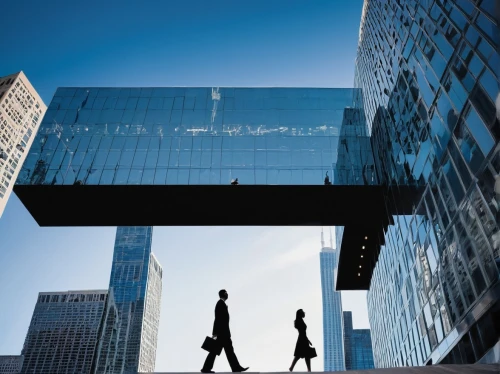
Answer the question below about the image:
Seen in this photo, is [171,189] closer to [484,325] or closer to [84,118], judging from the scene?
[84,118]

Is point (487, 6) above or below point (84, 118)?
below

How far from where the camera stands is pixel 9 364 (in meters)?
177

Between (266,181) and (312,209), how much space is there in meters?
3.77

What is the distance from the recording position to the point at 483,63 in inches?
460

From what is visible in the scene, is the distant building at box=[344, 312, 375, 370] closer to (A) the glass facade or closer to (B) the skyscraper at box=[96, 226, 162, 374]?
(B) the skyscraper at box=[96, 226, 162, 374]

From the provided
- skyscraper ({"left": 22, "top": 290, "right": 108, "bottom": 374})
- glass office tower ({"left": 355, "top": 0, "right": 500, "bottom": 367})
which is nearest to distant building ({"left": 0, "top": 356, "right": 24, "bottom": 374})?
skyscraper ({"left": 22, "top": 290, "right": 108, "bottom": 374})

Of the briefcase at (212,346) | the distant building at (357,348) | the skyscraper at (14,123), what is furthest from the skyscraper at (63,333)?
the briefcase at (212,346)

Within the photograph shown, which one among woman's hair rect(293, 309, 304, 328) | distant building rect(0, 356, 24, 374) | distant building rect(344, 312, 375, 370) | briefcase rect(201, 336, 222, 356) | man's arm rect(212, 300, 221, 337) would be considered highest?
distant building rect(344, 312, 375, 370)

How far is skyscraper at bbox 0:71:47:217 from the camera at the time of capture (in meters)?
112

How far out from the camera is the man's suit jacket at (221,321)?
991 centimetres

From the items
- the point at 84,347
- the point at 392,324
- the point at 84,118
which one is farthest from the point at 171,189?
the point at 84,347

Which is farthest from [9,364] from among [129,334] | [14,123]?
[14,123]

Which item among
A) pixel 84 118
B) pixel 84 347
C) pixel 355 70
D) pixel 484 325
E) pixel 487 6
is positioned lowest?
pixel 484 325

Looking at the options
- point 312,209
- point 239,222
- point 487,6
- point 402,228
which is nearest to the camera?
point 487,6
